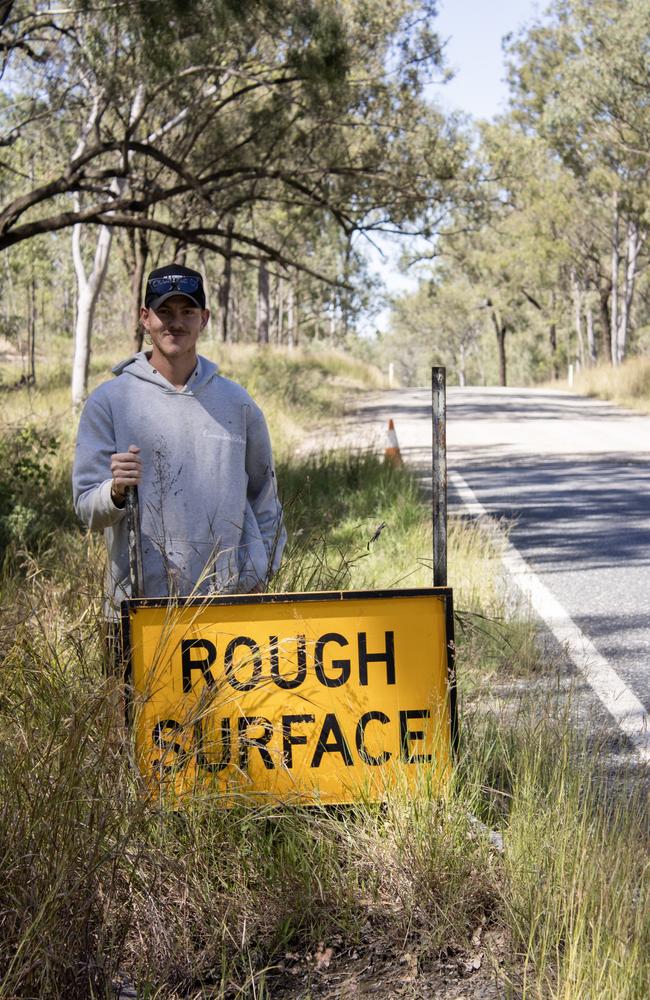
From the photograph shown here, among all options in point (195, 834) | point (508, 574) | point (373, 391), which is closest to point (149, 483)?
point (195, 834)

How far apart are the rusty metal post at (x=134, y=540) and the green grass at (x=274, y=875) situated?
0.82 ft

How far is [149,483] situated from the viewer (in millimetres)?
3971

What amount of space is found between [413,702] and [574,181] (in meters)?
42.3

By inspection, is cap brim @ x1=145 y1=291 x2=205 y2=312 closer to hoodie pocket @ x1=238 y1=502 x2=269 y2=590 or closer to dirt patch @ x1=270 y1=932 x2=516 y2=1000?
hoodie pocket @ x1=238 y1=502 x2=269 y2=590

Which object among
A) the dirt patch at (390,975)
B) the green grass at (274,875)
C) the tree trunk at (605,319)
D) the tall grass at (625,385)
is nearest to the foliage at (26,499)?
the green grass at (274,875)

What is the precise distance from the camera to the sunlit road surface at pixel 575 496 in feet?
24.3

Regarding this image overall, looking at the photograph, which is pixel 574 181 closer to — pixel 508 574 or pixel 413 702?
pixel 508 574

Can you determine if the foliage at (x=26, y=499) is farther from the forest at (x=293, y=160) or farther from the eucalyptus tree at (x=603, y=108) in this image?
the eucalyptus tree at (x=603, y=108)

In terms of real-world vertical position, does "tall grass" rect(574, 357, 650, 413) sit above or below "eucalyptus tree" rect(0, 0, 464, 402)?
below

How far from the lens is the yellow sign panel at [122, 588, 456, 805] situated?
11.6 ft

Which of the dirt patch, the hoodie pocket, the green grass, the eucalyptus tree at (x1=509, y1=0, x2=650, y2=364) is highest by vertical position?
the eucalyptus tree at (x1=509, y1=0, x2=650, y2=364)

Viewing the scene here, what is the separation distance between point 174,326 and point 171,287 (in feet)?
0.39

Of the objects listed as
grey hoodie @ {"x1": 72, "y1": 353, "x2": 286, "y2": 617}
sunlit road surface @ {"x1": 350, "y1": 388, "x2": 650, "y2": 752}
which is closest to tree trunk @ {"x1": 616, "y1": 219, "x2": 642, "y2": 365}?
sunlit road surface @ {"x1": 350, "y1": 388, "x2": 650, "y2": 752}

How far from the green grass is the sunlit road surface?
7.58 feet
